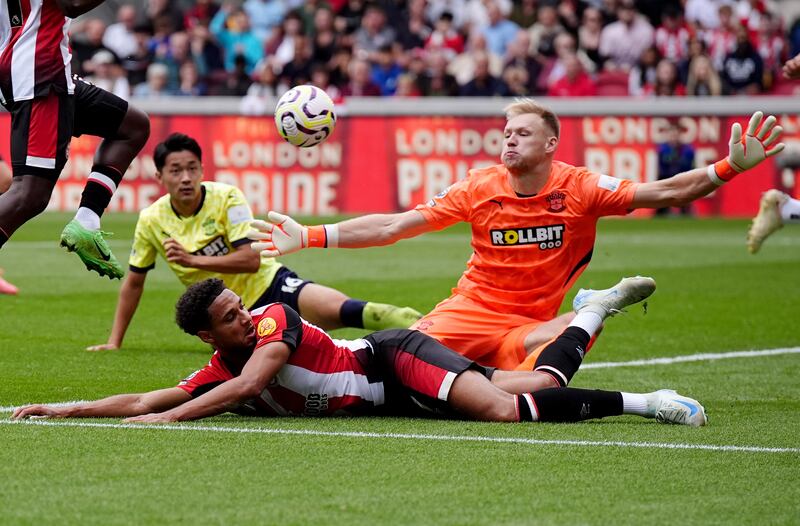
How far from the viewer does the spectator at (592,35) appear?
88.6ft

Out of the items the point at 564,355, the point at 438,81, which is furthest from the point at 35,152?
the point at 438,81

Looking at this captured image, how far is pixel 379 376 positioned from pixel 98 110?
2.69 meters

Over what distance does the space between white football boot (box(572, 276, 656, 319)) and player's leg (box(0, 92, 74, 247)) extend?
3188 mm

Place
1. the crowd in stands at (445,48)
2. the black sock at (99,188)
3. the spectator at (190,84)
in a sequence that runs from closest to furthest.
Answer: the black sock at (99,188) → the crowd in stands at (445,48) → the spectator at (190,84)

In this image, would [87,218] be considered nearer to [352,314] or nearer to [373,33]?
[352,314]

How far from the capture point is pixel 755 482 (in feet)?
19.4

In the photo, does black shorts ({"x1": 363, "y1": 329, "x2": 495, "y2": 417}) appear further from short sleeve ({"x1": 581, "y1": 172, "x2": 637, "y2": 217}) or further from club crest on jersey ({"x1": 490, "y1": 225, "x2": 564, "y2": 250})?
short sleeve ({"x1": 581, "y1": 172, "x2": 637, "y2": 217})

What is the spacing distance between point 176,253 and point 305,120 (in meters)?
1.54

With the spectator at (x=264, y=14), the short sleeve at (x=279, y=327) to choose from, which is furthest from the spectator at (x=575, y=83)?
the short sleeve at (x=279, y=327)

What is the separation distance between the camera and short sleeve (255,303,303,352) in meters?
7.35

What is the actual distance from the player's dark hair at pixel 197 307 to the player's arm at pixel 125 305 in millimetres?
3249

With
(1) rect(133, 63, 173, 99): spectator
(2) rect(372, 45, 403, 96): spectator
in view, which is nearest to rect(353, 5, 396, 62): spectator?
(2) rect(372, 45, 403, 96): spectator

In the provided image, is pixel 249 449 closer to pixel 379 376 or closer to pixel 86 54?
pixel 379 376

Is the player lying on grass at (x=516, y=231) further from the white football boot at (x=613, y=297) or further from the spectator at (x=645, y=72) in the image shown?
the spectator at (x=645, y=72)
